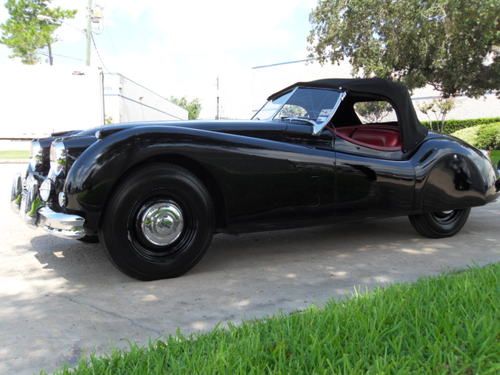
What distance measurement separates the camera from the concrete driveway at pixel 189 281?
2.49 m

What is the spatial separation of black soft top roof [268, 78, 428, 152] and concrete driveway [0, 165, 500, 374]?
1.07 metres

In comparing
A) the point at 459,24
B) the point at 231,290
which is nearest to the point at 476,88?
the point at 459,24

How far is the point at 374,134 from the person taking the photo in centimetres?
491

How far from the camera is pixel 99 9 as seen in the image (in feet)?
67.9

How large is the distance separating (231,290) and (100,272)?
1068 millimetres

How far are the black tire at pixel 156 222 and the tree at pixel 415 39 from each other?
11.6 m

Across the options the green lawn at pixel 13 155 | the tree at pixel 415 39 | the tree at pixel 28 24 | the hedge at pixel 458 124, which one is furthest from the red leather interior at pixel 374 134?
the tree at pixel 28 24

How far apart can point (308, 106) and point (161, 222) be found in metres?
1.87

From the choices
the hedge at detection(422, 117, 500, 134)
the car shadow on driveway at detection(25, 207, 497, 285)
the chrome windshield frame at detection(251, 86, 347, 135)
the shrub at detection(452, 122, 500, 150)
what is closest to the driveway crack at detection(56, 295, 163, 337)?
the car shadow on driveway at detection(25, 207, 497, 285)

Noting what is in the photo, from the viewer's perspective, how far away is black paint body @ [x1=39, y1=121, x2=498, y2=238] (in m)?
3.12

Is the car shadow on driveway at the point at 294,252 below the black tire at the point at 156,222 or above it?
below

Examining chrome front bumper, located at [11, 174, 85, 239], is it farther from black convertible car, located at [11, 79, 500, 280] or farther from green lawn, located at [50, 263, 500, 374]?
green lawn, located at [50, 263, 500, 374]

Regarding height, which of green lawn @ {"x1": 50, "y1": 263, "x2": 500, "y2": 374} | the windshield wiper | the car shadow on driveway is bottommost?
the car shadow on driveway

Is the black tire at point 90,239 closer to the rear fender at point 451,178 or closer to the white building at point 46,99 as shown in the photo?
the rear fender at point 451,178
